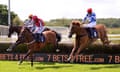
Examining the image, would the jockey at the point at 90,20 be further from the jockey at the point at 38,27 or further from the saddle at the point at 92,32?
the jockey at the point at 38,27

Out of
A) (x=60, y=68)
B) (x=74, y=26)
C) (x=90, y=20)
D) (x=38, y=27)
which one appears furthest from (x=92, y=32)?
(x=60, y=68)

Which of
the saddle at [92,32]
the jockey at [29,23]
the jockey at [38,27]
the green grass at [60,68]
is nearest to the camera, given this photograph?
the green grass at [60,68]

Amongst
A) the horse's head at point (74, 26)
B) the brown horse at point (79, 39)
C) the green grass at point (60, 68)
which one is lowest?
the green grass at point (60, 68)

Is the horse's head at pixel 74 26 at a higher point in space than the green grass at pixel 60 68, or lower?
higher

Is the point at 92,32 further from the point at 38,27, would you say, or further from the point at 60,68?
the point at 60,68

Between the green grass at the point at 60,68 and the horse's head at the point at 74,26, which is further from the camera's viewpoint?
the horse's head at the point at 74,26

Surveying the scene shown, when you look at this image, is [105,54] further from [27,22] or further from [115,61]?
[27,22]

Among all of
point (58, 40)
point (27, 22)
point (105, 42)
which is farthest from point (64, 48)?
point (27, 22)

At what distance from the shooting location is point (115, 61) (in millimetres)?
18016

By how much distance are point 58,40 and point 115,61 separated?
2.92m

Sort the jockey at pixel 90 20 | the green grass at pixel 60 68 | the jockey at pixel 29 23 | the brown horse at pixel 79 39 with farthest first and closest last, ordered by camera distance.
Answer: the jockey at pixel 90 20 < the jockey at pixel 29 23 < the brown horse at pixel 79 39 < the green grass at pixel 60 68

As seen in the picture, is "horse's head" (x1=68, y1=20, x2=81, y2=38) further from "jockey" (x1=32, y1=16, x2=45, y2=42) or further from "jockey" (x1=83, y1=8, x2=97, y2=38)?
"jockey" (x1=32, y1=16, x2=45, y2=42)

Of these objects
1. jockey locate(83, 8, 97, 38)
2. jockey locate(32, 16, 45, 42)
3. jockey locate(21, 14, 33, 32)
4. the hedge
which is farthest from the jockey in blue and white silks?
jockey locate(21, 14, 33, 32)

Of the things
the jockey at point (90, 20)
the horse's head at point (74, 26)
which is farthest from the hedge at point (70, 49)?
the horse's head at point (74, 26)
